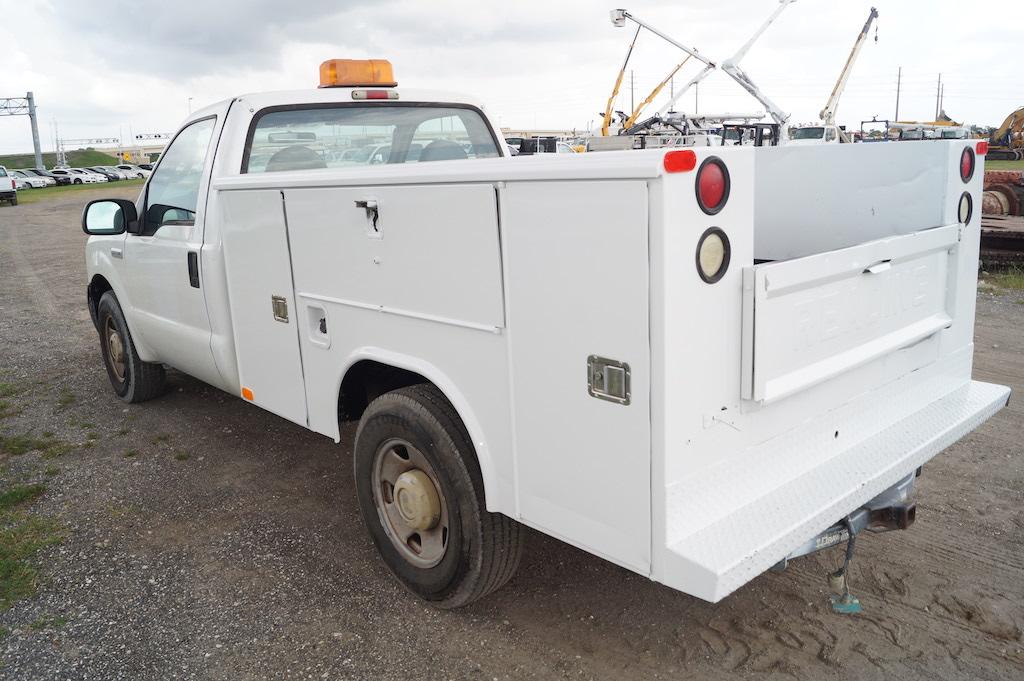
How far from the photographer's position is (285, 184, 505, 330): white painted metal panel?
2.82 metres

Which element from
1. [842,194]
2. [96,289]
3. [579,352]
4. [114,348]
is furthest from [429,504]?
[96,289]

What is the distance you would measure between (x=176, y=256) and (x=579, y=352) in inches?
125

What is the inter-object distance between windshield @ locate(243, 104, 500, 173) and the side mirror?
4.31 ft

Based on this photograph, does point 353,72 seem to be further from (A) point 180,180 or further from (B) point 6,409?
(B) point 6,409

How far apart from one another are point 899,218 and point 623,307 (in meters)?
1.77

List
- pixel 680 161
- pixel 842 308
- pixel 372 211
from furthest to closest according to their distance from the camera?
pixel 372 211, pixel 842 308, pixel 680 161

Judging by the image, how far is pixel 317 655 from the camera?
325 cm

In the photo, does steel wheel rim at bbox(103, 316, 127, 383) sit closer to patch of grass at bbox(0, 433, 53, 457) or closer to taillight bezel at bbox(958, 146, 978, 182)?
patch of grass at bbox(0, 433, 53, 457)

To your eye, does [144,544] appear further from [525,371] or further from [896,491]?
[896,491]

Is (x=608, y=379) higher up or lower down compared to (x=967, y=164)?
lower down

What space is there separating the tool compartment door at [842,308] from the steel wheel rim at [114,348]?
509 cm

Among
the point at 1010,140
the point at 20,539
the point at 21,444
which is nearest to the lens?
the point at 20,539

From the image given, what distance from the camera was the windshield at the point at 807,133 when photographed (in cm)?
3284

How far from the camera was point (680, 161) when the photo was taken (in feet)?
7.39
